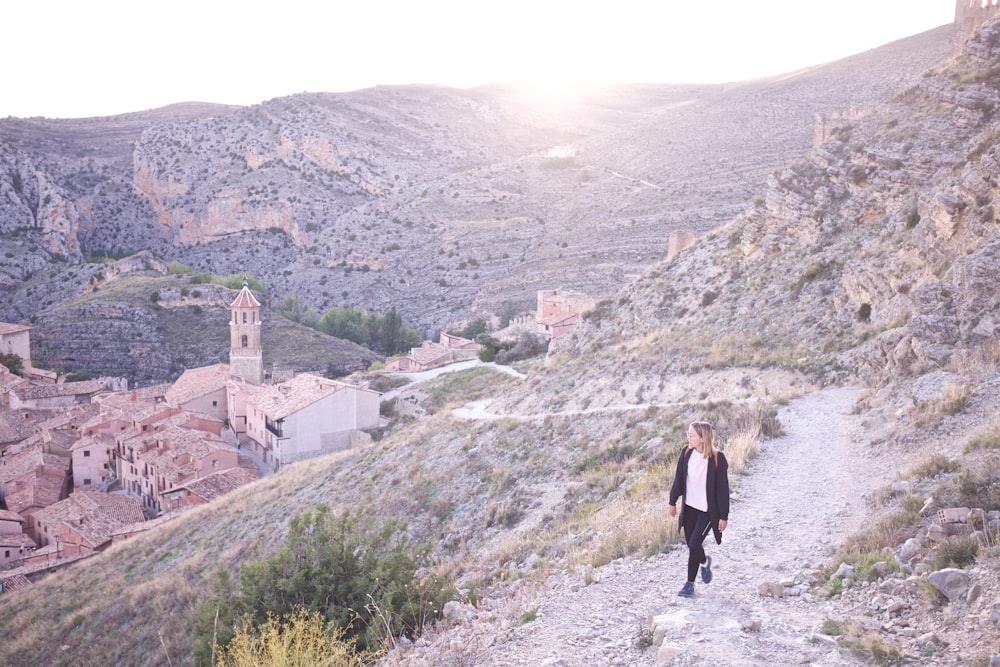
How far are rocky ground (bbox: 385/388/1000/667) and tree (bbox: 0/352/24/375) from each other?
5343 centimetres

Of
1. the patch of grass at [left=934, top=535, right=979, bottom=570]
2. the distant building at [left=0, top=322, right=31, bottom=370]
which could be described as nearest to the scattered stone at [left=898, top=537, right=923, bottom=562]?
the patch of grass at [left=934, top=535, right=979, bottom=570]

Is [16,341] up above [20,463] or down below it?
above

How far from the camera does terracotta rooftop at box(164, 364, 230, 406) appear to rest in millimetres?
38531

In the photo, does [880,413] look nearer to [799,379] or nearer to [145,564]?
[799,379]

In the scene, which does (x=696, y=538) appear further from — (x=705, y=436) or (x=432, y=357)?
(x=432, y=357)

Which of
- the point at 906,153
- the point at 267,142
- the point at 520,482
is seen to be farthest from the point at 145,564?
the point at 267,142

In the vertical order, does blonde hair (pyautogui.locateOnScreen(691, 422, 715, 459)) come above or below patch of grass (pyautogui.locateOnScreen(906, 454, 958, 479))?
above

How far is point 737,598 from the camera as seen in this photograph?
19.5ft

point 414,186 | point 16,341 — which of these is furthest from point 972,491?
point 414,186

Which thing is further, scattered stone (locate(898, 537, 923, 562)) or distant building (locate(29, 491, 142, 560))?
Result: distant building (locate(29, 491, 142, 560))

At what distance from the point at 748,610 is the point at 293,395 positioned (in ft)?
99.6

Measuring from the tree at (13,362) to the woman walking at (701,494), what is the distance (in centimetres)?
5461

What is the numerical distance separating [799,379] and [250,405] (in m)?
28.8

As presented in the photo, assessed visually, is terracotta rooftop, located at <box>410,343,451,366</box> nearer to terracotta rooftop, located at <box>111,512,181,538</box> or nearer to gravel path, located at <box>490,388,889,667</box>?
terracotta rooftop, located at <box>111,512,181,538</box>
